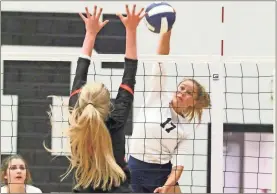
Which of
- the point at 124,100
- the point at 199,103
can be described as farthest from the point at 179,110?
the point at 124,100

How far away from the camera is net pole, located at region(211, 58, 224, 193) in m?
6.05

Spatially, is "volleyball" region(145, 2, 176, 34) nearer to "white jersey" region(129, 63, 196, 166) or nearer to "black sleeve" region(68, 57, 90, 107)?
"white jersey" region(129, 63, 196, 166)

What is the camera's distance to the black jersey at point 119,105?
4.73 meters

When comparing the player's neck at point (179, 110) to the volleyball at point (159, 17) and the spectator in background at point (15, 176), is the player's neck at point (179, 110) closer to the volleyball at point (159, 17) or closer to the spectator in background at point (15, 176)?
the volleyball at point (159, 17)

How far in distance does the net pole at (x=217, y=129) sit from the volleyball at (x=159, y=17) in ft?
1.44

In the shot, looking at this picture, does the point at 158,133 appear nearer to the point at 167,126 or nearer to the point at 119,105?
the point at 167,126

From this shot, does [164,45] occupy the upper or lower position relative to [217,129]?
upper

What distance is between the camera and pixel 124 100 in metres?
4.84

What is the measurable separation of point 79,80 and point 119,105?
29cm

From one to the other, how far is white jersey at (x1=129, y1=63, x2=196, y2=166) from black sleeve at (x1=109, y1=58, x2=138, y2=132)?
1247mm

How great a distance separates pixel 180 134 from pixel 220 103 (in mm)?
355

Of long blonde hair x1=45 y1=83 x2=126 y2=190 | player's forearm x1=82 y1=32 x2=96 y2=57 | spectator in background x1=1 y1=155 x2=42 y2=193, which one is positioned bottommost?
spectator in background x1=1 y1=155 x2=42 y2=193

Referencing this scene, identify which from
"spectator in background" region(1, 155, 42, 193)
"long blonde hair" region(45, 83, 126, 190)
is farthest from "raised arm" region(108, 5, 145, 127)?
"spectator in background" region(1, 155, 42, 193)

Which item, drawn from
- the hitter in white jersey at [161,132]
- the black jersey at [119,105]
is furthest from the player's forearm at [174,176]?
the black jersey at [119,105]
